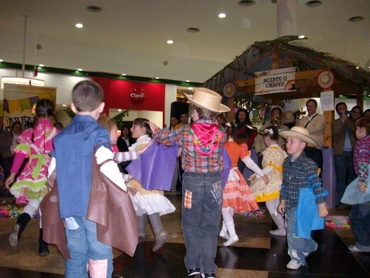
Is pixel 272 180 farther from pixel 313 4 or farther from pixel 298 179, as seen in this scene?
pixel 313 4

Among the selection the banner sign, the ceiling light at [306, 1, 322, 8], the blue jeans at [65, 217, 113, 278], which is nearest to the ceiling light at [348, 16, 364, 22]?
the ceiling light at [306, 1, 322, 8]

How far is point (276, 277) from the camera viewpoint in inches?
125

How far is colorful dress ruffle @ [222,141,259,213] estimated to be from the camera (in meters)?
4.09

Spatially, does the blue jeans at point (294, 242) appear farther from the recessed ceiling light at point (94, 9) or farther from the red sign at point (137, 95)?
the red sign at point (137, 95)

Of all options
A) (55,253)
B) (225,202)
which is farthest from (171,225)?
(55,253)

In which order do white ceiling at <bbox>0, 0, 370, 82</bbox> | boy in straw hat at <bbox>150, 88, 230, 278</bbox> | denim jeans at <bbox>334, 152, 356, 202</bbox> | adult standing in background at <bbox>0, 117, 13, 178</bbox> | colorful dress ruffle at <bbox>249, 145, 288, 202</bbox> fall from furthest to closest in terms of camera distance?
1. white ceiling at <bbox>0, 0, 370, 82</bbox>
2. adult standing in background at <bbox>0, 117, 13, 178</bbox>
3. denim jeans at <bbox>334, 152, 356, 202</bbox>
4. colorful dress ruffle at <bbox>249, 145, 288, 202</bbox>
5. boy in straw hat at <bbox>150, 88, 230, 278</bbox>

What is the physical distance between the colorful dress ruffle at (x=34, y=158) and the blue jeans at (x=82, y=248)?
1.48 metres

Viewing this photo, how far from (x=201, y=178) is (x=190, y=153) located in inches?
8.6

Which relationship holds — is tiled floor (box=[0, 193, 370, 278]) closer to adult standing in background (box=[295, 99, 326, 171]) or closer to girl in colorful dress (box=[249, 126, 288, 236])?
girl in colorful dress (box=[249, 126, 288, 236])

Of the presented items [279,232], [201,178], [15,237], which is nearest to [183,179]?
[201,178]

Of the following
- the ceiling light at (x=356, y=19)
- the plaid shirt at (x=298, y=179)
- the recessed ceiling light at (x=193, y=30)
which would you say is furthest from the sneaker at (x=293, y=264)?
the recessed ceiling light at (x=193, y=30)

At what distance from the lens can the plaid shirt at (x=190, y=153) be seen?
116 inches

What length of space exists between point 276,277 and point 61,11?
27.3 feet

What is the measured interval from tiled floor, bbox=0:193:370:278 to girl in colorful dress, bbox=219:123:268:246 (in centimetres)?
26
